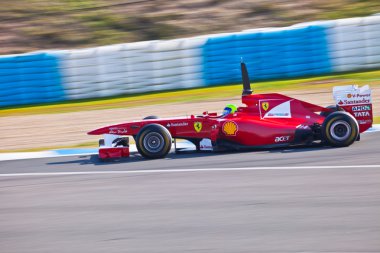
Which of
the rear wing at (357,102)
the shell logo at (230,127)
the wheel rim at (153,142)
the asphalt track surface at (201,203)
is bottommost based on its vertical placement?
the asphalt track surface at (201,203)

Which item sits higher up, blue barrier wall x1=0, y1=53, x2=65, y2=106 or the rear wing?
blue barrier wall x1=0, y1=53, x2=65, y2=106

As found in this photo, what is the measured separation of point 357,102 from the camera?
1059cm

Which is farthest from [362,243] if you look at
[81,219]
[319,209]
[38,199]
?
[38,199]

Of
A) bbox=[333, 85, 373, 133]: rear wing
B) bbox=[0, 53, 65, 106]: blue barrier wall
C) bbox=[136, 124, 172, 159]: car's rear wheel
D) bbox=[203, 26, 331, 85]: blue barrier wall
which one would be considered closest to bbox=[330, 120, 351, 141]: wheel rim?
bbox=[333, 85, 373, 133]: rear wing

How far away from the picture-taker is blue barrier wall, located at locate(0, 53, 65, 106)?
17.6 metres

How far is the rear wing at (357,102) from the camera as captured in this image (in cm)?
1055

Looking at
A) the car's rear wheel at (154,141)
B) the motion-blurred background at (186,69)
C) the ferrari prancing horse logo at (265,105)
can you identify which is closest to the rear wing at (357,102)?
the ferrari prancing horse logo at (265,105)

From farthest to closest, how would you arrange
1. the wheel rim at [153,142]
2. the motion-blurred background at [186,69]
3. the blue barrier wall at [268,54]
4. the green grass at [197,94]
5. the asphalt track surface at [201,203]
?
1. the blue barrier wall at [268,54]
2. the motion-blurred background at [186,69]
3. the green grass at [197,94]
4. the wheel rim at [153,142]
5. the asphalt track surface at [201,203]

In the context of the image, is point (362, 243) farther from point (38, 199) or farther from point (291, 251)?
point (38, 199)

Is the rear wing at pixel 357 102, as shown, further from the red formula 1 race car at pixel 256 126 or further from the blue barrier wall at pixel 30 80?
the blue barrier wall at pixel 30 80

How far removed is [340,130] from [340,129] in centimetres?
2

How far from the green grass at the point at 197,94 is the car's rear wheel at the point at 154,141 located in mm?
5923

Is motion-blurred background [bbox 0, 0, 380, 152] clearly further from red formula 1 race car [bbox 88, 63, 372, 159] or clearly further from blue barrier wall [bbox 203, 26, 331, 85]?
red formula 1 race car [bbox 88, 63, 372, 159]

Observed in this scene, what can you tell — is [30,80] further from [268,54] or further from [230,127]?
[230,127]
